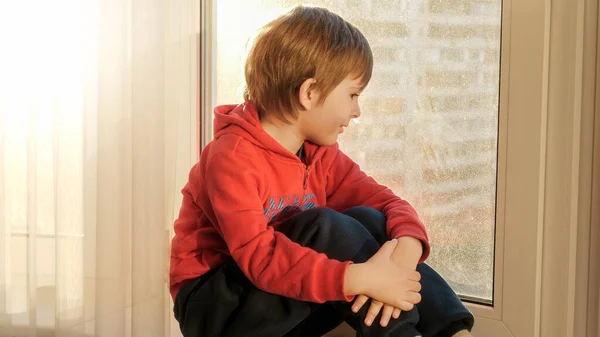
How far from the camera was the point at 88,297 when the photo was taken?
69.4 inches

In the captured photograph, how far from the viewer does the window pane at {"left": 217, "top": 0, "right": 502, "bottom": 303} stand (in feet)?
4.70

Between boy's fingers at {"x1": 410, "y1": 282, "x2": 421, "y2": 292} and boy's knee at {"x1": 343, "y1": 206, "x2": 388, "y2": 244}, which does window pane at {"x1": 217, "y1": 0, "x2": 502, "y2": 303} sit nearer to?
boy's knee at {"x1": 343, "y1": 206, "x2": 388, "y2": 244}

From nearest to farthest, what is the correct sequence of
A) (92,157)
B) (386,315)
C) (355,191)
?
(386,315) < (355,191) < (92,157)

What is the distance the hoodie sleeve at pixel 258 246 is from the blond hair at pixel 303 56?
0.47ft

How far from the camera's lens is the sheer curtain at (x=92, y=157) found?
1672mm

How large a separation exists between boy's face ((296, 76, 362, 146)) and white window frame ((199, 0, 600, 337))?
286 mm

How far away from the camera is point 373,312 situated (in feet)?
3.74

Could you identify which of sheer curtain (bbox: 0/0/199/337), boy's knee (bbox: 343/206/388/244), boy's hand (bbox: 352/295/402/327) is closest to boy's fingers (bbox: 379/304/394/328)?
boy's hand (bbox: 352/295/402/327)

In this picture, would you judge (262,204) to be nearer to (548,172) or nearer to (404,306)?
(404,306)

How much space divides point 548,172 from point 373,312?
43 centimetres

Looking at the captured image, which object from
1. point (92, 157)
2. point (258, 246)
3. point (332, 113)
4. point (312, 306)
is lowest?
point (312, 306)

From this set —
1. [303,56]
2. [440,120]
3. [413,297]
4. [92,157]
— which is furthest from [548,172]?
[92,157]

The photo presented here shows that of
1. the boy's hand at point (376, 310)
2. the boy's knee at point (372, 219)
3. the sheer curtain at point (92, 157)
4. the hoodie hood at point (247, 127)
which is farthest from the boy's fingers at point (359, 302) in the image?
the sheer curtain at point (92, 157)

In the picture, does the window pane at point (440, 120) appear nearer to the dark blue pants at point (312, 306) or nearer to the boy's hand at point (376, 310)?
the dark blue pants at point (312, 306)
